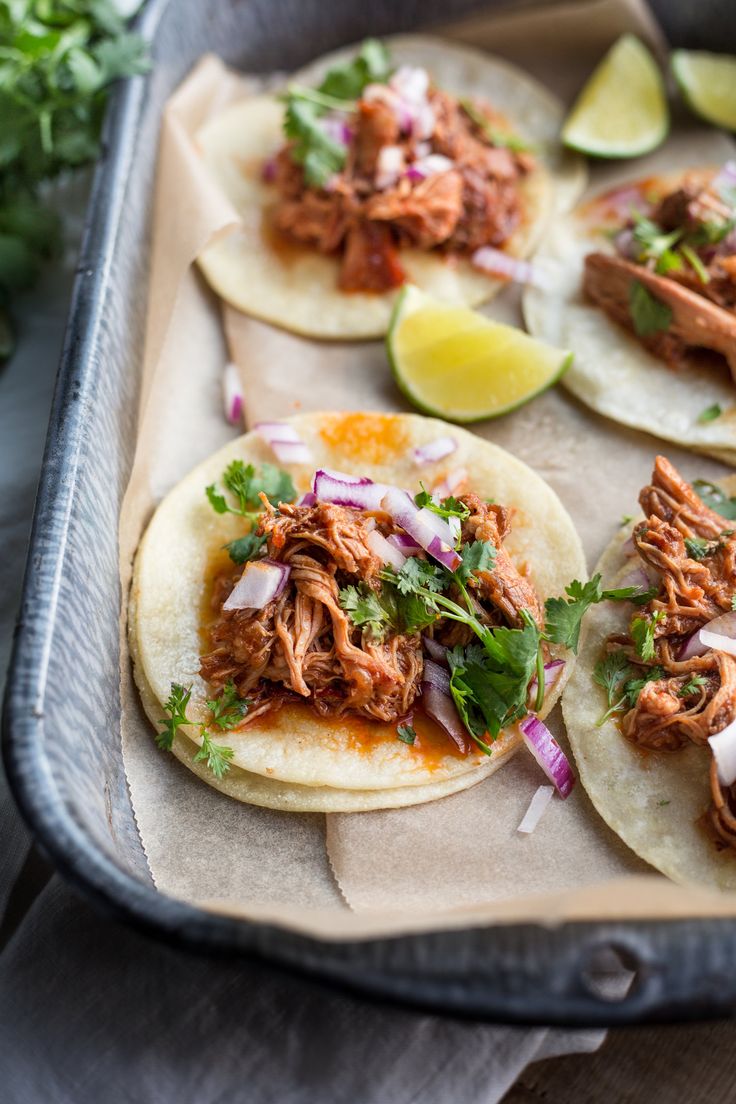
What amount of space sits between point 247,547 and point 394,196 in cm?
184

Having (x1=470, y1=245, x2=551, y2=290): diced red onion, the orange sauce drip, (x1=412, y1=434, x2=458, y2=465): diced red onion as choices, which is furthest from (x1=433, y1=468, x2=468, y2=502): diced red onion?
(x1=470, y1=245, x2=551, y2=290): diced red onion

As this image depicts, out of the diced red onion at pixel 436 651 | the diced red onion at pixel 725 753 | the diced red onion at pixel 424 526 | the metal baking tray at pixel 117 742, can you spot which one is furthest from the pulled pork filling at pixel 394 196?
the diced red onion at pixel 725 753

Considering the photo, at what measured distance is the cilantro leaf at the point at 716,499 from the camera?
12.5ft

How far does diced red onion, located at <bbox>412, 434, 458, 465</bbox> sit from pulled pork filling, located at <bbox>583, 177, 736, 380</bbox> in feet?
3.23

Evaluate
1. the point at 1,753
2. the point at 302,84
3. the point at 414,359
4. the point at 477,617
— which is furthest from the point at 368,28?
the point at 1,753

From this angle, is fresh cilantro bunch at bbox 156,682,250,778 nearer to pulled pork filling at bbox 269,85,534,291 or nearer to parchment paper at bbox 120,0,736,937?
parchment paper at bbox 120,0,736,937

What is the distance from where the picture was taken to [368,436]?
4.06 metres

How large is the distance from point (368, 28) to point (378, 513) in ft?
10.5

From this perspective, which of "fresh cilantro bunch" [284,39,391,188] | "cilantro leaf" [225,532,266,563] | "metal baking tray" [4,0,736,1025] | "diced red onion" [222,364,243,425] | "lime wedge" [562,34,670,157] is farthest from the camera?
"lime wedge" [562,34,670,157]

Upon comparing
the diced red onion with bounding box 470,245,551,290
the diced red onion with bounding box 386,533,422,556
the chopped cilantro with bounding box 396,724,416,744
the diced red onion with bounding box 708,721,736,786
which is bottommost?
the diced red onion with bounding box 708,721,736,786

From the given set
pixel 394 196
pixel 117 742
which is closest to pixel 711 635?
pixel 117 742

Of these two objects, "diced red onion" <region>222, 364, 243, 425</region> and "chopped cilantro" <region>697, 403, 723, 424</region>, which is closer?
"chopped cilantro" <region>697, 403, 723, 424</region>

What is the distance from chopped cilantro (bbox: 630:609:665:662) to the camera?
3.41 m

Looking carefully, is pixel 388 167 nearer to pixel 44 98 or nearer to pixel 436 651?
pixel 44 98
